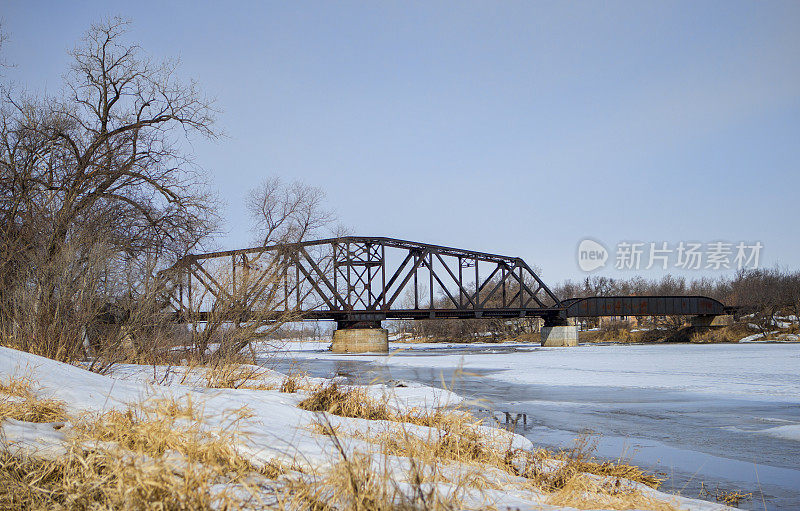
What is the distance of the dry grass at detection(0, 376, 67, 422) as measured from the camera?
16.3 ft

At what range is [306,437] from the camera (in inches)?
208

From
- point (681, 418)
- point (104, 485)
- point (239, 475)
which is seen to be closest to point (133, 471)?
point (104, 485)

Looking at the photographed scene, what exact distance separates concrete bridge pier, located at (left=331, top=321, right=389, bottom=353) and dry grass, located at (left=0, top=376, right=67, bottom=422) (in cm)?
4631

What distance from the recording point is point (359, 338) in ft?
169

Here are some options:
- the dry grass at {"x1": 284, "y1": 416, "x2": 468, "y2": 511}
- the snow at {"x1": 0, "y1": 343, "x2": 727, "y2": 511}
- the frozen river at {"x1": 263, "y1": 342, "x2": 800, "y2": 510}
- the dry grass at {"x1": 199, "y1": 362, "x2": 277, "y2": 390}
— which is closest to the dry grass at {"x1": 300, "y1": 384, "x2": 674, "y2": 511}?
the snow at {"x1": 0, "y1": 343, "x2": 727, "y2": 511}

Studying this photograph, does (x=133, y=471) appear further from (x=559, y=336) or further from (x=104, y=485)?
(x=559, y=336)

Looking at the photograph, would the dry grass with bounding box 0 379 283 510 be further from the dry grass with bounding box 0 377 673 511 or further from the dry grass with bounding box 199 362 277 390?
the dry grass with bounding box 199 362 277 390

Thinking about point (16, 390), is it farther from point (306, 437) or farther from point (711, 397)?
point (711, 397)

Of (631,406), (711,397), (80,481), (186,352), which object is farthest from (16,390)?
(711,397)

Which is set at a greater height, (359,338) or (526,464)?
(526,464)

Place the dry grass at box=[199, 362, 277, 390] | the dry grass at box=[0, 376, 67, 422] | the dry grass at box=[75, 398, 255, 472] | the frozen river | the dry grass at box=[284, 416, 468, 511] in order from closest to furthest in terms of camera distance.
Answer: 1. the dry grass at box=[284, 416, 468, 511]
2. the dry grass at box=[75, 398, 255, 472]
3. the dry grass at box=[0, 376, 67, 422]
4. the frozen river
5. the dry grass at box=[199, 362, 277, 390]

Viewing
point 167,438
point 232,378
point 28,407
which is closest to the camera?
point 167,438

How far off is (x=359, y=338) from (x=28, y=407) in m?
46.9

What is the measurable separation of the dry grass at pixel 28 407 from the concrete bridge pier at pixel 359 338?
46307mm
